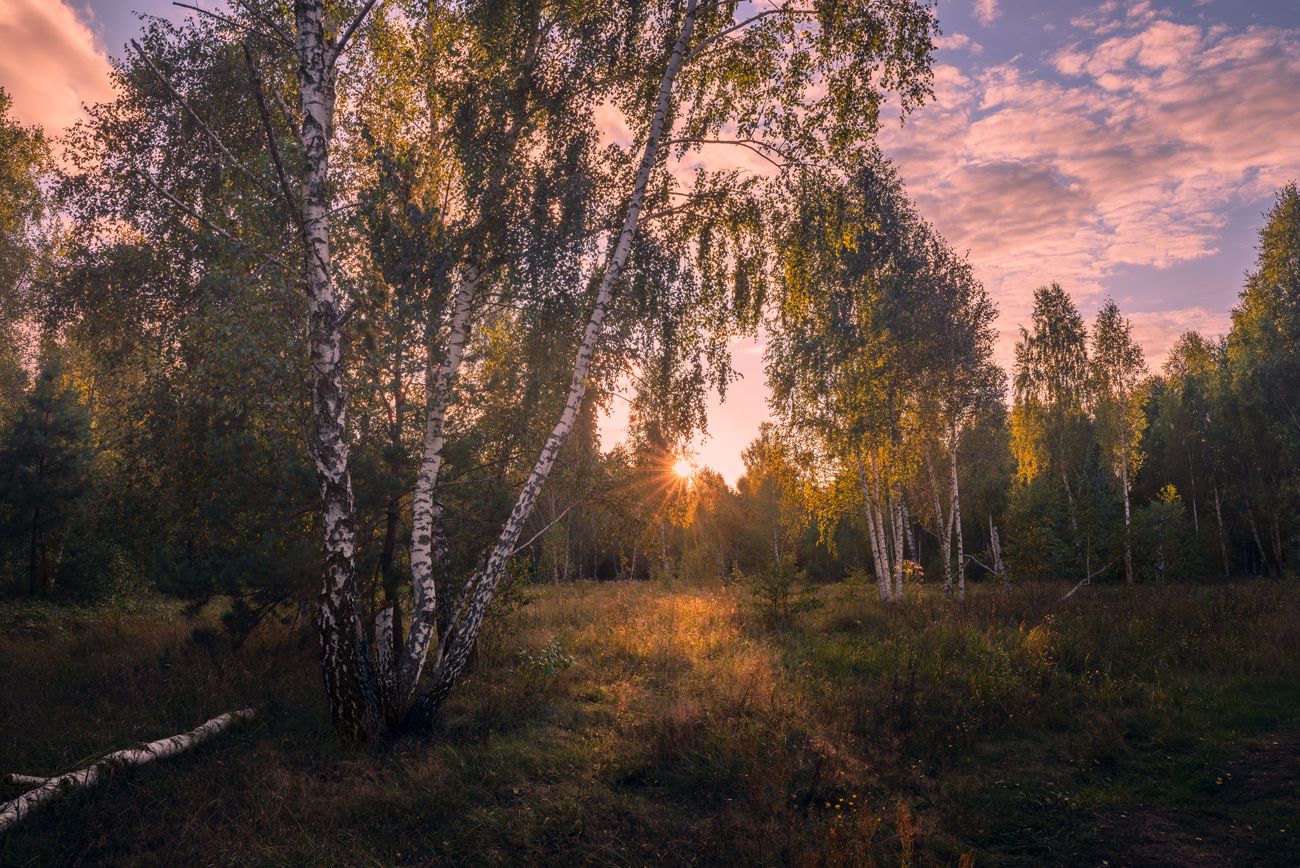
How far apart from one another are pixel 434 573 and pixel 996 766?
763 cm

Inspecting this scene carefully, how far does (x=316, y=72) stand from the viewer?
6875 millimetres

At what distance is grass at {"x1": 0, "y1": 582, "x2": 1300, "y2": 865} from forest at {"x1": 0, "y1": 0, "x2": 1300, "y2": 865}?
53mm

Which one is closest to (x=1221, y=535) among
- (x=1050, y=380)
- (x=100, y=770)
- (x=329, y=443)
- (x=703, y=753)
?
(x=1050, y=380)

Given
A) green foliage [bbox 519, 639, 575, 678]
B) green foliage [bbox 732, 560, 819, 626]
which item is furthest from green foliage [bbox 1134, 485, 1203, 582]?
green foliage [bbox 519, 639, 575, 678]

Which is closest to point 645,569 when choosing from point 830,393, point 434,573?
point 830,393

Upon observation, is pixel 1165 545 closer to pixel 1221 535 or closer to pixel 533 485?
pixel 1221 535

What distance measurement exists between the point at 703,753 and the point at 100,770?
5714mm

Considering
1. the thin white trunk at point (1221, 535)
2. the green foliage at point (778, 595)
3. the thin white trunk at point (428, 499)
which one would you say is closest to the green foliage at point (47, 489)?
the thin white trunk at point (428, 499)

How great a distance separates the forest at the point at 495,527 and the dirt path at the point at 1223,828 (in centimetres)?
5

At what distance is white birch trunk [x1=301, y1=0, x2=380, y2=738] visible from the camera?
665 cm

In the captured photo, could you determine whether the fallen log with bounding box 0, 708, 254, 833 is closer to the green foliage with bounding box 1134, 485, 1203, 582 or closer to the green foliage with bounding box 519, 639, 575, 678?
the green foliage with bounding box 519, 639, 575, 678

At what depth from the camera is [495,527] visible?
32.4 ft

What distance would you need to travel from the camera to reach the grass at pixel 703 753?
5.15 metres

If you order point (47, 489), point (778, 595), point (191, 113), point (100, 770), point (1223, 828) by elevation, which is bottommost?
point (1223, 828)
